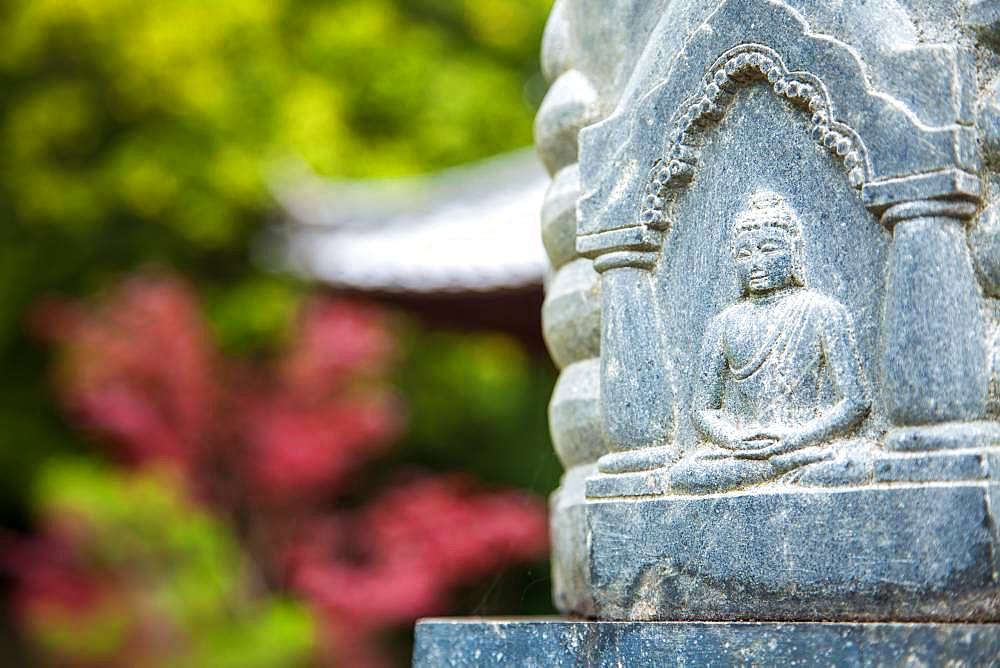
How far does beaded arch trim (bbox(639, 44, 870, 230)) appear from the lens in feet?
8.09

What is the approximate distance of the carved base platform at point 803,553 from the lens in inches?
88.0

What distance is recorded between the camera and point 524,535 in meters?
7.78

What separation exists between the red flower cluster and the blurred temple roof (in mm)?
407

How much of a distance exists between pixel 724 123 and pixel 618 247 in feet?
1.05

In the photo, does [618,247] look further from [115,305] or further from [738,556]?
[115,305]

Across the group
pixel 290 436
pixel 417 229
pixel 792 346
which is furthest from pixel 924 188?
pixel 290 436

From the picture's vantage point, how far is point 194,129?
8219 millimetres

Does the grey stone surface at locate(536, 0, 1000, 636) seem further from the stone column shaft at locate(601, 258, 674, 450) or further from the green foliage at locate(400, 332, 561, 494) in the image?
the green foliage at locate(400, 332, 561, 494)

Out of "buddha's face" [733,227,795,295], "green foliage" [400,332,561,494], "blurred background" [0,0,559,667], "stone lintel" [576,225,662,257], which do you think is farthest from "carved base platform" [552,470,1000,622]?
"green foliage" [400,332,561,494]

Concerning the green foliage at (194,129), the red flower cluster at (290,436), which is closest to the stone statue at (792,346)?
the red flower cluster at (290,436)

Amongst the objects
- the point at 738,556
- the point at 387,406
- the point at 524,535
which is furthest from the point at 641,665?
the point at 387,406

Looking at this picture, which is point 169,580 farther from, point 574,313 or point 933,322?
point 933,322

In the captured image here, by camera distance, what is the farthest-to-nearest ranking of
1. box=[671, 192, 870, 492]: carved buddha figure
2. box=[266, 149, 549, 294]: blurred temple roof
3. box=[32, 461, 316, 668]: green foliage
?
box=[266, 149, 549, 294]: blurred temple roof → box=[32, 461, 316, 668]: green foliage → box=[671, 192, 870, 492]: carved buddha figure

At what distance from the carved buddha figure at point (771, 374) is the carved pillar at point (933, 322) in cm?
9
